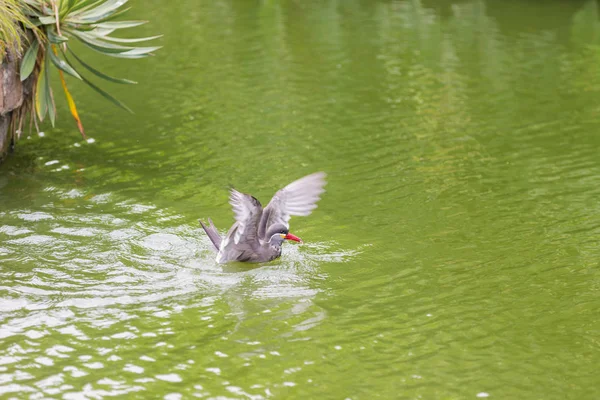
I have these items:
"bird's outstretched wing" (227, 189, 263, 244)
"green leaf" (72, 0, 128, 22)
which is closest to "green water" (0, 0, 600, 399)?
"bird's outstretched wing" (227, 189, 263, 244)

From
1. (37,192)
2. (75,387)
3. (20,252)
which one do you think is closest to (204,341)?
(75,387)

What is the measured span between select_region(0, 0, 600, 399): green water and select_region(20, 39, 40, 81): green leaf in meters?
1.24

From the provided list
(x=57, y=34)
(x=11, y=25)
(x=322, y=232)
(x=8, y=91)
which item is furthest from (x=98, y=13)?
(x=322, y=232)

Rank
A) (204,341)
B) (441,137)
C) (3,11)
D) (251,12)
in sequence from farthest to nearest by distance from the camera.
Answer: (251,12) < (441,137) < (3,11) < (204,341)

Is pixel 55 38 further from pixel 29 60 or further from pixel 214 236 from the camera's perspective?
pixel 214 236

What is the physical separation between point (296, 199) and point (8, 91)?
3.96 metres

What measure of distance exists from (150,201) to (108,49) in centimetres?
209

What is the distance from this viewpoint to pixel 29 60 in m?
9.58

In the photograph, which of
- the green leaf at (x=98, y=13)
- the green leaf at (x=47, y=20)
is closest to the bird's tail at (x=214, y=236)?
the green leaf at (x=47, y=20)

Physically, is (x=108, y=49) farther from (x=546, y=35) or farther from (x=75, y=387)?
(x=546, y=35)

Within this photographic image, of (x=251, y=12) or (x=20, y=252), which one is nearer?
(x=20, y=252)

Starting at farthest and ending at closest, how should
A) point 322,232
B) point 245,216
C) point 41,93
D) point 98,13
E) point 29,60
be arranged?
point 98,13 → point 41,93 → point 29,60 → point 322,232 → point 245,216

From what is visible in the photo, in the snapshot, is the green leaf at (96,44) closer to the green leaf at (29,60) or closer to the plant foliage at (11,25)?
the green leaf at (29,60)

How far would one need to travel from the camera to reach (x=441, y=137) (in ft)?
38.0
